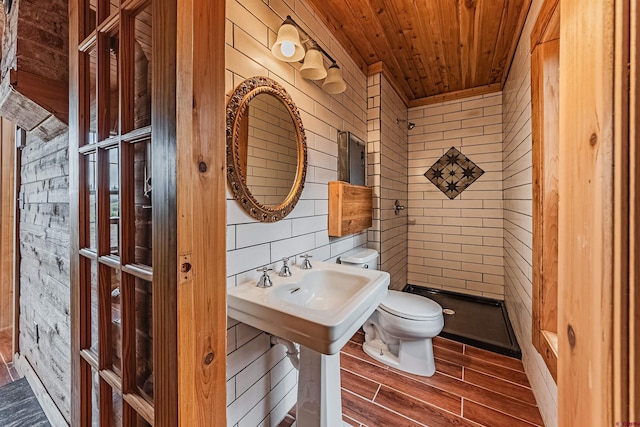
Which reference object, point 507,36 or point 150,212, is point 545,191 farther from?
point 150,212

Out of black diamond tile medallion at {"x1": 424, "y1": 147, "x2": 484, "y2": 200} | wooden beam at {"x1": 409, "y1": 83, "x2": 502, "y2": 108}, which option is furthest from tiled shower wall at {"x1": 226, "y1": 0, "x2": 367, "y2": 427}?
black diamond tile medallion at {"x1": 424, "y1": 147, "x2": 484, "y2": 200}

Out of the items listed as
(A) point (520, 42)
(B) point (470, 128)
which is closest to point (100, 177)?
(A) point (520, 42)

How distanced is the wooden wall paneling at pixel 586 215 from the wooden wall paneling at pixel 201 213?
0.69 meters

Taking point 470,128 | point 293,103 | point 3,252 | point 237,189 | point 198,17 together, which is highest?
point 470,128

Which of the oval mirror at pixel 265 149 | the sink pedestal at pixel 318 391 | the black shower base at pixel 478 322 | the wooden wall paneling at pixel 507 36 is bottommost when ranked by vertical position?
the black shower base at pixel 478 322

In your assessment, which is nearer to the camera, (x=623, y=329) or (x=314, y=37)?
(x=623, y=329)

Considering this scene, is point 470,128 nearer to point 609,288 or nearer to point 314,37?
point 314,37

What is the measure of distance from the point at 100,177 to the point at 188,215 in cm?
48

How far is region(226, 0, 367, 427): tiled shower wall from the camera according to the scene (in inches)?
43.6

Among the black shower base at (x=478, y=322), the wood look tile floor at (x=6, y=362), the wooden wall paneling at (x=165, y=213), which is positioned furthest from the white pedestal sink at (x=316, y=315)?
the wood look tile floor at (x=6, y=362)

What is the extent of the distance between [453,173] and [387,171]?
102cm

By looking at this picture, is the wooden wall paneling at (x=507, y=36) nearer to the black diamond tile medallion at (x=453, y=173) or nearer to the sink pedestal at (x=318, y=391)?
the black diamond tile medallion at (x=453, y=173)

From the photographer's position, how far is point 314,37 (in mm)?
1649

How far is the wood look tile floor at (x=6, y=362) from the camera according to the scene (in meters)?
1.68
